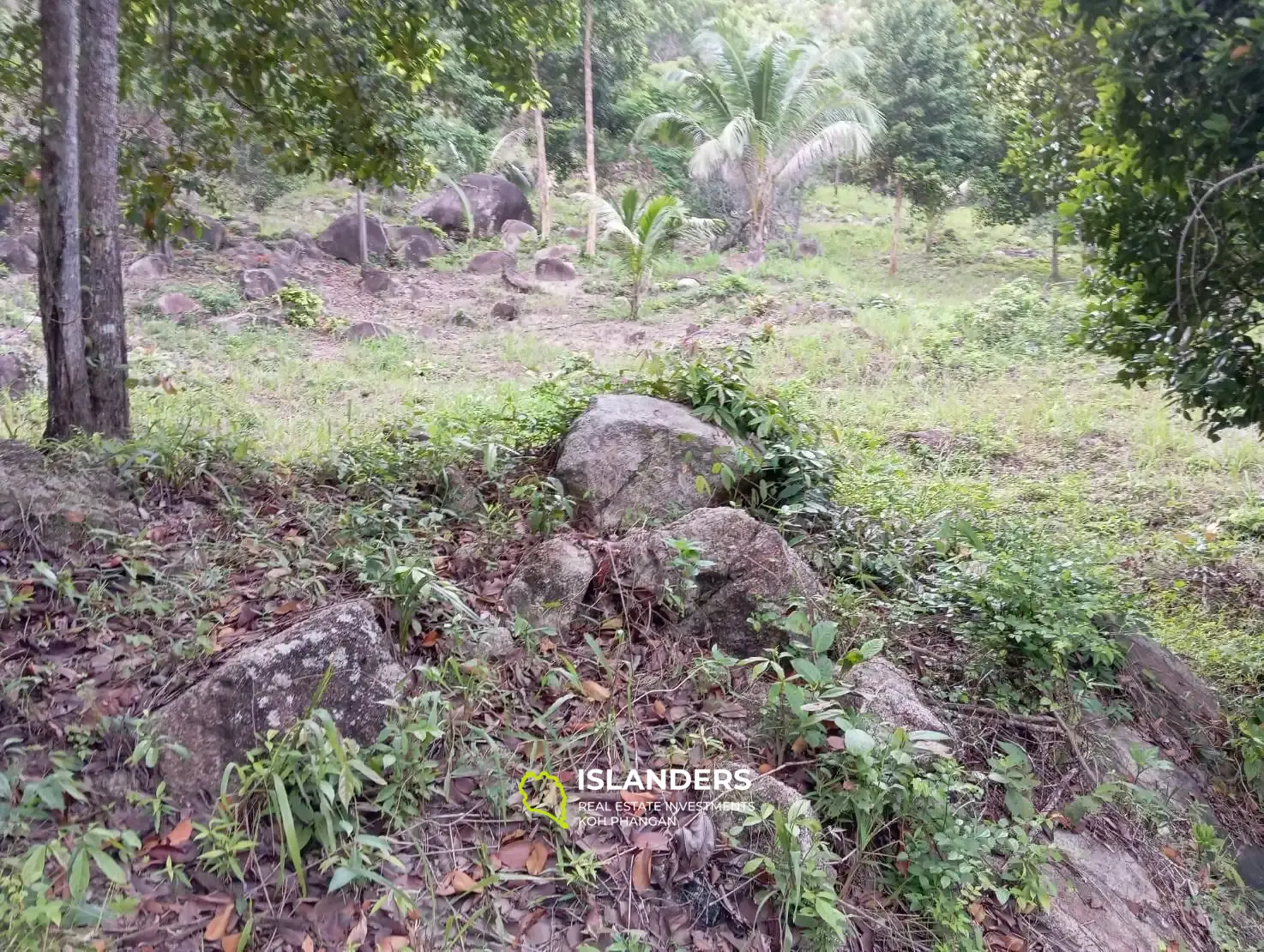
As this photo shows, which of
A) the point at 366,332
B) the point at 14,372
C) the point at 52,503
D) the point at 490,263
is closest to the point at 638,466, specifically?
the point at 52,503

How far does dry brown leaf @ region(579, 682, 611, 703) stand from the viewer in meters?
2.82

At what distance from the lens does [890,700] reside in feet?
9.23

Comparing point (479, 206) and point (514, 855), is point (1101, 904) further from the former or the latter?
point (479, 206)

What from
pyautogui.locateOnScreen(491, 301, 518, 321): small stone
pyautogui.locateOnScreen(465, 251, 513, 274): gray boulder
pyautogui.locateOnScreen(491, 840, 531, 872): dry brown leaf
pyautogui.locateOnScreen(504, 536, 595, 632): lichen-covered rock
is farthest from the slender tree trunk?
pyautogui.locateOnScreen(491, 840, 531, 872): dry brown leaf

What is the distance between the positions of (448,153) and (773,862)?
19859 mm

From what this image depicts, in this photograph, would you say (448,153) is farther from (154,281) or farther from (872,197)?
(872,197)

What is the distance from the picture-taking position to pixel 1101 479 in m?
6.50

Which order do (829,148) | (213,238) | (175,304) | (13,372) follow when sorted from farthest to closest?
(829,148) < (213,238) < (175,304) < (13,372)

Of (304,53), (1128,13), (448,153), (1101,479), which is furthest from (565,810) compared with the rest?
(448,153)

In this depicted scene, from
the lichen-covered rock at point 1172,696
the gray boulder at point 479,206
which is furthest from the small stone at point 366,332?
the lichen-covered rock at point 1172,696

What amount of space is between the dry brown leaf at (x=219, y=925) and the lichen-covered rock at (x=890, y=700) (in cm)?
184

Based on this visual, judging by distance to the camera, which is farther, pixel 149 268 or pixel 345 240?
pixel 345 240

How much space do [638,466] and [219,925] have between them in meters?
2.51

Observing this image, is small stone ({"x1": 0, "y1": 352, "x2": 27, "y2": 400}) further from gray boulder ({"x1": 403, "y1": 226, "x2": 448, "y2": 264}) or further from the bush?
the bush
